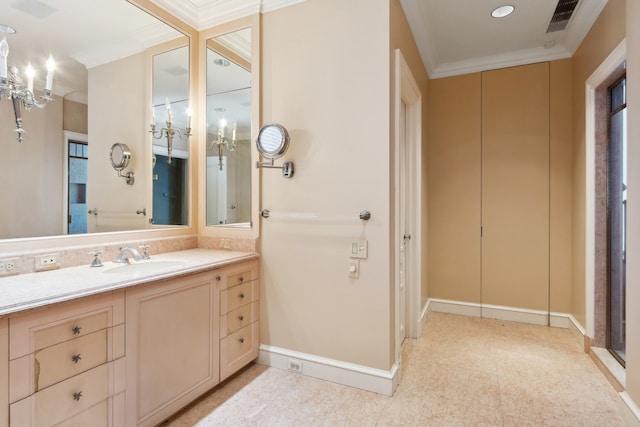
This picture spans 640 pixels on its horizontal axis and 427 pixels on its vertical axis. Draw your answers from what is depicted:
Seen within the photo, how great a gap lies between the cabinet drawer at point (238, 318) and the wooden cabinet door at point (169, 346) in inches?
2.9

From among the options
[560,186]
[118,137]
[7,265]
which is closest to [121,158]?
[118,137]

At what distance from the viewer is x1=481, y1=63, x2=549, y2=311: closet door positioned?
3.41 metres

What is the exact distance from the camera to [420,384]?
2.28 meters

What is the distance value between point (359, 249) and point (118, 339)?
146 cm

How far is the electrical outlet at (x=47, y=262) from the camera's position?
1.81 m

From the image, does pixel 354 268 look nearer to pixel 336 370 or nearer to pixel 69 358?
pixel 336 370

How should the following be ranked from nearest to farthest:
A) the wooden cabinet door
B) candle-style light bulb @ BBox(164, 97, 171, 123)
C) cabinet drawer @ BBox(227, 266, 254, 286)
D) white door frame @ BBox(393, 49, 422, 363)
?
the wooden cabinet door
cabinet drawer @ BBox(227, 266, 254, 286)
candle-style light bulb @ BBox(164, 97, 171, 123)
white door frame @ BBox(393, 49, 422, 363)

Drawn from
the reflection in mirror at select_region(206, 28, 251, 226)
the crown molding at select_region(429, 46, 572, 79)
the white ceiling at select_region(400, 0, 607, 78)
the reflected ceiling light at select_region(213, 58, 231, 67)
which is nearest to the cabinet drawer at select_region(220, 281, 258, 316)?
the reflection in mirror at select_region(206, 28, 251, 226)

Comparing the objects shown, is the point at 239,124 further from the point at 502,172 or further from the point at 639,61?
the point at 502,172

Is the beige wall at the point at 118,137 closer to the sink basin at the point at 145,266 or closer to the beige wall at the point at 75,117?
the beige wall at the point at 75,117

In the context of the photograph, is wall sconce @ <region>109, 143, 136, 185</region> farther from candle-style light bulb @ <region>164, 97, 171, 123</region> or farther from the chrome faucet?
the chrome faucet

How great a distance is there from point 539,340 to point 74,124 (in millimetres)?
4161

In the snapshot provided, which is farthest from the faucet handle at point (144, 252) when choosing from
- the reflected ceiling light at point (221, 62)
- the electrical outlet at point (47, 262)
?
the reflected ceiling light at point (221, 62)

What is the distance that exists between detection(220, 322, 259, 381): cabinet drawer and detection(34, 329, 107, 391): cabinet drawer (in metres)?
0.80
